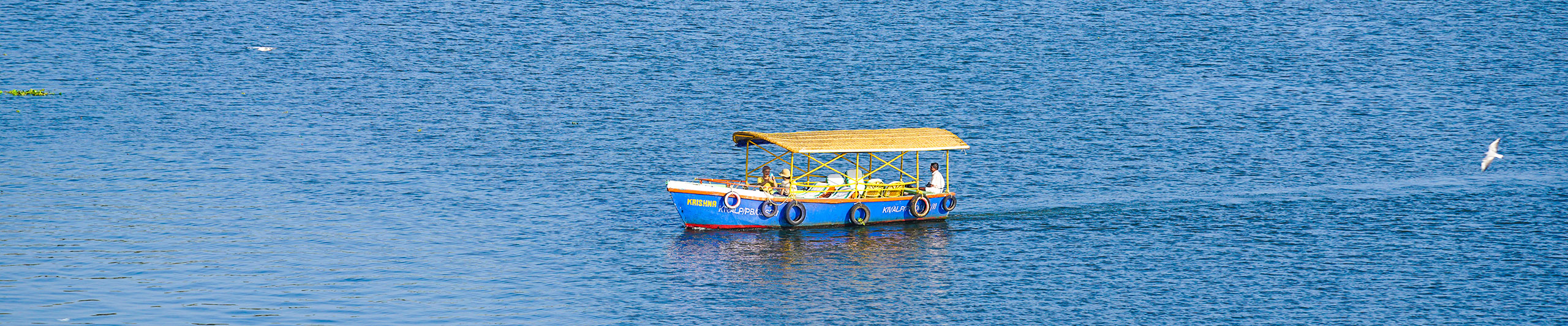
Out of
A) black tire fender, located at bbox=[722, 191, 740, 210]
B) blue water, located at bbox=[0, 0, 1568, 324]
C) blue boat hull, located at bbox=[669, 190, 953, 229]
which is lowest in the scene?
blue water, located at bbox=[0, 0, 1568, 324]

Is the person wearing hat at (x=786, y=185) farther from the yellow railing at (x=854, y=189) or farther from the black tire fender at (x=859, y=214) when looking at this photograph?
the black tire fender at (x=859, y=214)

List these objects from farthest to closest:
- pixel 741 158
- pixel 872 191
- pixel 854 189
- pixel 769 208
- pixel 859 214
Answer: pixel 741 158, pixel 872 191, pixel 854 189, pixel 859 214, pixel 769 208

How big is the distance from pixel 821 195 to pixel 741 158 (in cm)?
1780

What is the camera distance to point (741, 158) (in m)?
65.6

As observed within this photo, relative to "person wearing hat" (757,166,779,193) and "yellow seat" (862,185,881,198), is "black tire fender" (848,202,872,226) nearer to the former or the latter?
"yellow seat" (862,185,881,198)

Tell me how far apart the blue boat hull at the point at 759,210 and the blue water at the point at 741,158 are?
21.9 inches

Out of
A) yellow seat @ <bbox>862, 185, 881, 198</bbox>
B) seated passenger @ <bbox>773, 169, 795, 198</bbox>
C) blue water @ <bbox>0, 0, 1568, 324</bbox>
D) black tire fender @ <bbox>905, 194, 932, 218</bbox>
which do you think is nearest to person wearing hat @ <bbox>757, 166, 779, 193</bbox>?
seated passenger @ <bbox>773, 169, 795, 198</bbox>

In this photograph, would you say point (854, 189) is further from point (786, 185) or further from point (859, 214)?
point (786, 185)

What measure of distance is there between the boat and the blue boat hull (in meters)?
0.02

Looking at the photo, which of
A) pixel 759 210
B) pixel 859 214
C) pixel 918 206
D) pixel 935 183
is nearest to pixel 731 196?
pixel 759 210

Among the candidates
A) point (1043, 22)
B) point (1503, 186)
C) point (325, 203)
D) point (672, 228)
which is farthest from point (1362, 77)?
point (325, 203)

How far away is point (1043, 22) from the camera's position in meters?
101

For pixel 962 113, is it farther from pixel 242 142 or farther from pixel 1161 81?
pixel 242 142

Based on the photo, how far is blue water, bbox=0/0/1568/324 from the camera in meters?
39.8
